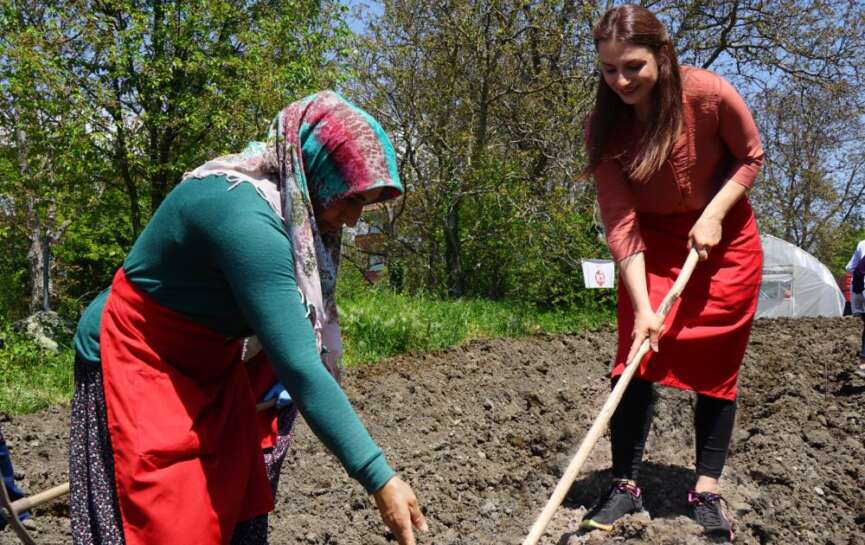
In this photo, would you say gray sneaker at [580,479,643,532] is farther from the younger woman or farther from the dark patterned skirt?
the dark patterned skirt

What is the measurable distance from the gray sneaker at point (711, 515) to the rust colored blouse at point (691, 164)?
0.90 meters

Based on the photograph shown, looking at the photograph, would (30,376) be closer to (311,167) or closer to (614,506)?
(614,506)

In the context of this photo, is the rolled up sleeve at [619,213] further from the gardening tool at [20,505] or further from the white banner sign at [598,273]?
the white banner sign at [598,273]

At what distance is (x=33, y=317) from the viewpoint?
9297mm

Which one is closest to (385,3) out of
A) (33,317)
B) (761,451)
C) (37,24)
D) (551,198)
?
(551,198)

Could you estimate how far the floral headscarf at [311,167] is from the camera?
1.67 metres

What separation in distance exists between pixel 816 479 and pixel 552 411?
66.6 inches

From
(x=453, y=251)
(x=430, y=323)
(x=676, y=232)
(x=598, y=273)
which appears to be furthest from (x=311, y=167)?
(x=453, y=251)

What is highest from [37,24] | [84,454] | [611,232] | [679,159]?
[37,24]

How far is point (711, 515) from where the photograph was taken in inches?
114

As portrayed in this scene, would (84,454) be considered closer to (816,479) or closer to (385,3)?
(816,479)

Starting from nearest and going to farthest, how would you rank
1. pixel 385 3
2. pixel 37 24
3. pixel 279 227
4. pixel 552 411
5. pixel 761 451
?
pixel 279 227 < pixel 761 451 < pixel 552 411 < pixel 37 24 < pixel 385 3

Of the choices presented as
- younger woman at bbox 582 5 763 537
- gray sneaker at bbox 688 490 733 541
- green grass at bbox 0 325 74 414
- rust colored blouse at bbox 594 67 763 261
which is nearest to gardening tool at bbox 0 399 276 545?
younger woman at bbox 582 5 763 537

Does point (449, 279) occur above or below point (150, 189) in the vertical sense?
below
